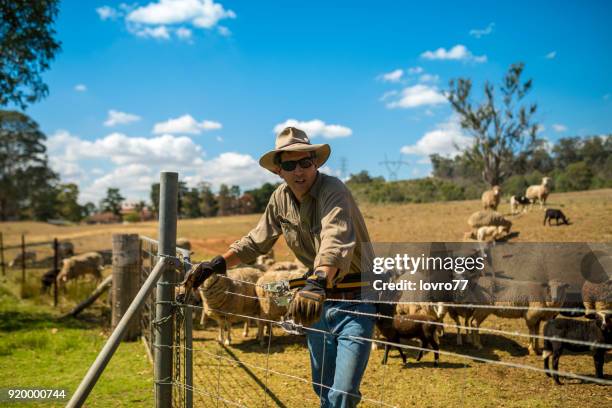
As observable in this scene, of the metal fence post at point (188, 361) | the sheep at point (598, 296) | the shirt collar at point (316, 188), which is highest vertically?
the shirt collar at point (316, 188)

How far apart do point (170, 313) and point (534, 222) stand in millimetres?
17302

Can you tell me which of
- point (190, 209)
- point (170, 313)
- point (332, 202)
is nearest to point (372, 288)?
point (332, 202)

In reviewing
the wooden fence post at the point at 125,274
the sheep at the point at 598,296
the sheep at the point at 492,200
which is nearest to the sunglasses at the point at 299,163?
the wooden fence post at the point at 125,274

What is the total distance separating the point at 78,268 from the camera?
14.2m

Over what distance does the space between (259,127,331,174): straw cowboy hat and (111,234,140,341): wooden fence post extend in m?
5.38

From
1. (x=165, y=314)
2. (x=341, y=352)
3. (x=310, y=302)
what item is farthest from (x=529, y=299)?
(x=310, y=302)

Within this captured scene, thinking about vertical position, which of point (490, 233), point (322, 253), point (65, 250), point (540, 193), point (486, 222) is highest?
point (540, 193)

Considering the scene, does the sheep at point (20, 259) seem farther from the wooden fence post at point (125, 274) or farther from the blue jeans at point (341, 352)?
the blue jeans at point (341, 352)

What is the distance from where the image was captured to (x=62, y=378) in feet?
19.7

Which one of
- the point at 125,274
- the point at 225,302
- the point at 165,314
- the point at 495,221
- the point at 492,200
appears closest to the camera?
the point at 165,314

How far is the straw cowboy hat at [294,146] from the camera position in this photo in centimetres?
299

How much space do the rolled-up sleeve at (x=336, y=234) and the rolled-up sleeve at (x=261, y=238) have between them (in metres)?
0.64

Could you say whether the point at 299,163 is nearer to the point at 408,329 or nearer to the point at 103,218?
the point at 408,329

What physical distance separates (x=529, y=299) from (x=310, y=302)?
22.2 ft
